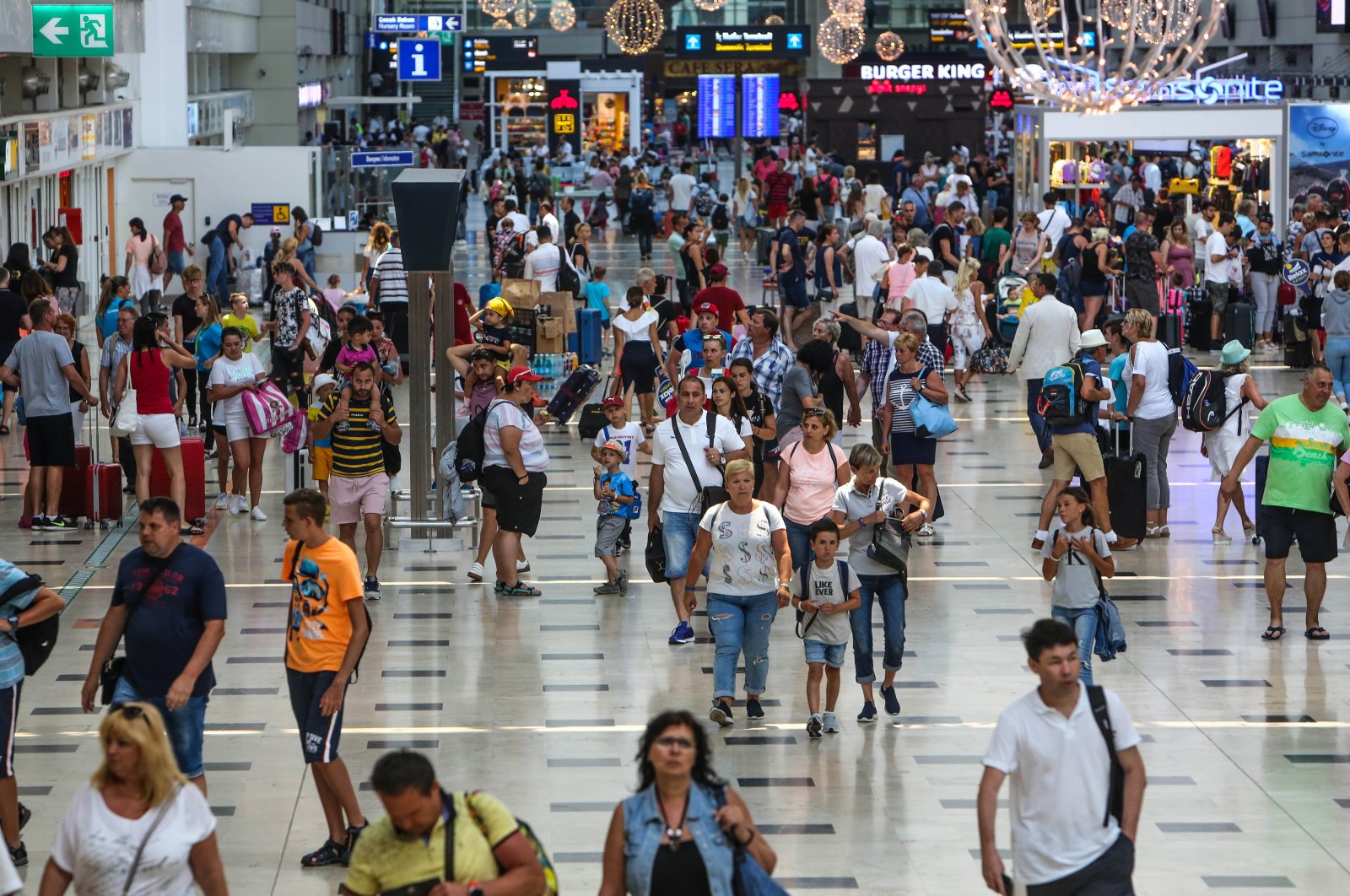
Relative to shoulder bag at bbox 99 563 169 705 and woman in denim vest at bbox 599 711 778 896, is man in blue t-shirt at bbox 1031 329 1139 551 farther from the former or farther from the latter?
woman in denim vest at bbox 599 711 778 896

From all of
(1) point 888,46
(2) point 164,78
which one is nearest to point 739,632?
(2) point 164,78

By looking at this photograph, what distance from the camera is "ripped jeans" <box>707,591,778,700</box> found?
9.51 metres

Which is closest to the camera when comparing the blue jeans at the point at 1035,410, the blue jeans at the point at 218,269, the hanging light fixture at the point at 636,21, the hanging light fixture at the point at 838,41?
the blue jeans at the point at 1035,410

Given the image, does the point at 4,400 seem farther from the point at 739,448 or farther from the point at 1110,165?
the point at 1110,165

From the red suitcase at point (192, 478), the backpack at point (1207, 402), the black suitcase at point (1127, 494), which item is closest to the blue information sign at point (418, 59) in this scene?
the red suitcase at point (192, 478)

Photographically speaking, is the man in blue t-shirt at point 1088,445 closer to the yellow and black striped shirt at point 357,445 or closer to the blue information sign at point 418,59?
the yellow and black striped shirt at point 357,445

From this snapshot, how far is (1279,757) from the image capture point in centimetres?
907

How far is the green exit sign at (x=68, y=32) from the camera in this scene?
73.7ft

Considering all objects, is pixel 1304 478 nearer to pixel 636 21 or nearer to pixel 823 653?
pixel 823 653

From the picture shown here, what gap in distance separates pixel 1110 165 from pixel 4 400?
919 inches

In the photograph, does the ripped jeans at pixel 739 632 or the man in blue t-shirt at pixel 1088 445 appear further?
the man in blue t-shirt at pixel 1088 445

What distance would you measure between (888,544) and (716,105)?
36543 millimetres

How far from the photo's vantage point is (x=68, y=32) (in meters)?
22.6

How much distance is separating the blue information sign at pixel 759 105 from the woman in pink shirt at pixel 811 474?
35.5 metres
